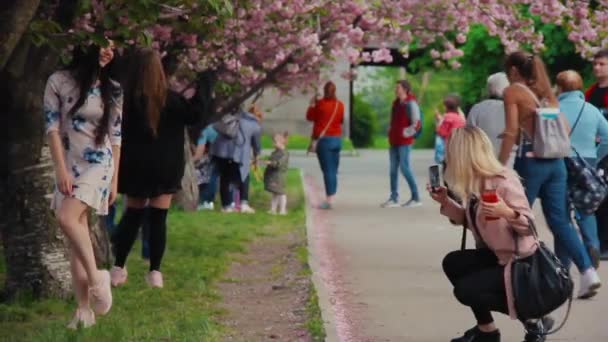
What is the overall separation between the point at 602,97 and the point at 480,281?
15.3ft

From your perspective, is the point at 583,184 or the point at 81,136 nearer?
the point at 81,136

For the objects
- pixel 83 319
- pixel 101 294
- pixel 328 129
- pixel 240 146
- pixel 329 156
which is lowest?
pixel 329 156

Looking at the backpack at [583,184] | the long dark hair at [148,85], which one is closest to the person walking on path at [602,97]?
the backpack at [583,184]

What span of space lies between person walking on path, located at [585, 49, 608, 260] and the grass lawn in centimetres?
302

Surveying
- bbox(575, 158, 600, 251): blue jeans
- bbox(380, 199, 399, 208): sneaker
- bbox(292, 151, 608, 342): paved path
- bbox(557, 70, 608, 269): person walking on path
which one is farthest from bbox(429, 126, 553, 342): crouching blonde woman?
bbox(380, 199, 399, 208): sneaker

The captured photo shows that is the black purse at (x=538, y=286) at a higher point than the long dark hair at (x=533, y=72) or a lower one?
lower

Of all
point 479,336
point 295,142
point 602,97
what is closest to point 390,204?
point 602,97

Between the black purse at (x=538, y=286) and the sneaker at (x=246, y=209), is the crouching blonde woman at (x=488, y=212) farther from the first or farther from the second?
the sneaker at (x=246, y=209)

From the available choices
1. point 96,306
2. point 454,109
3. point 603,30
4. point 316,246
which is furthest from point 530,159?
point 454,109

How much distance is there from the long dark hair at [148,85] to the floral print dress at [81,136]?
61.0 inches

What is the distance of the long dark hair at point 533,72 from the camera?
31.3 ft

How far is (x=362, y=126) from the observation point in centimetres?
5609

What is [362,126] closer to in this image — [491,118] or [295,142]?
[295,142]

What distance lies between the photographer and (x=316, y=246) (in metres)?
13.8
